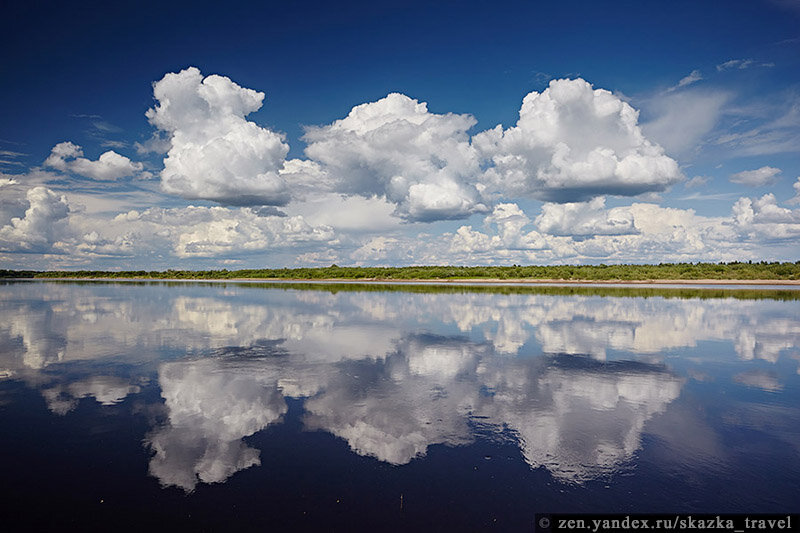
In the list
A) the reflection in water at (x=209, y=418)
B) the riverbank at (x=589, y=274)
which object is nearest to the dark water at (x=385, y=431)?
the reflection in water at (x=209, y=418)

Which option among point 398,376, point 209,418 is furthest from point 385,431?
point 398,376

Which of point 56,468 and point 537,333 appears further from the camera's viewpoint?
point 537,333

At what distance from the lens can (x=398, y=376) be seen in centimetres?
1766

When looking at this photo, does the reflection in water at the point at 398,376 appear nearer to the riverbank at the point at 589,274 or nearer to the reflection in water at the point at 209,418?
the reflection in water at the point at 209,418

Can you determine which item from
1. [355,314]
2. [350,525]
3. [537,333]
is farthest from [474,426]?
[355,314]

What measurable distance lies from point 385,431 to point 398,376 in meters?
5.81

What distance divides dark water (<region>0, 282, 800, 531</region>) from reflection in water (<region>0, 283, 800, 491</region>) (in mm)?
106

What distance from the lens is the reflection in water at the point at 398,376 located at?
11.1 m

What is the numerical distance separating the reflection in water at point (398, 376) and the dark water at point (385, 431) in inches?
4.2

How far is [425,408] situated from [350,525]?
6.39m

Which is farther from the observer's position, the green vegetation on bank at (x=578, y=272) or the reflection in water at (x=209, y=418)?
the green vegetation on bank at (x=578, y=272)

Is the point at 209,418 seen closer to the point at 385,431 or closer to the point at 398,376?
the point at 385,431

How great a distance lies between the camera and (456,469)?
965cm

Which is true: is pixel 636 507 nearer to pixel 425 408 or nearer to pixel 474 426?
pixel 474 426
